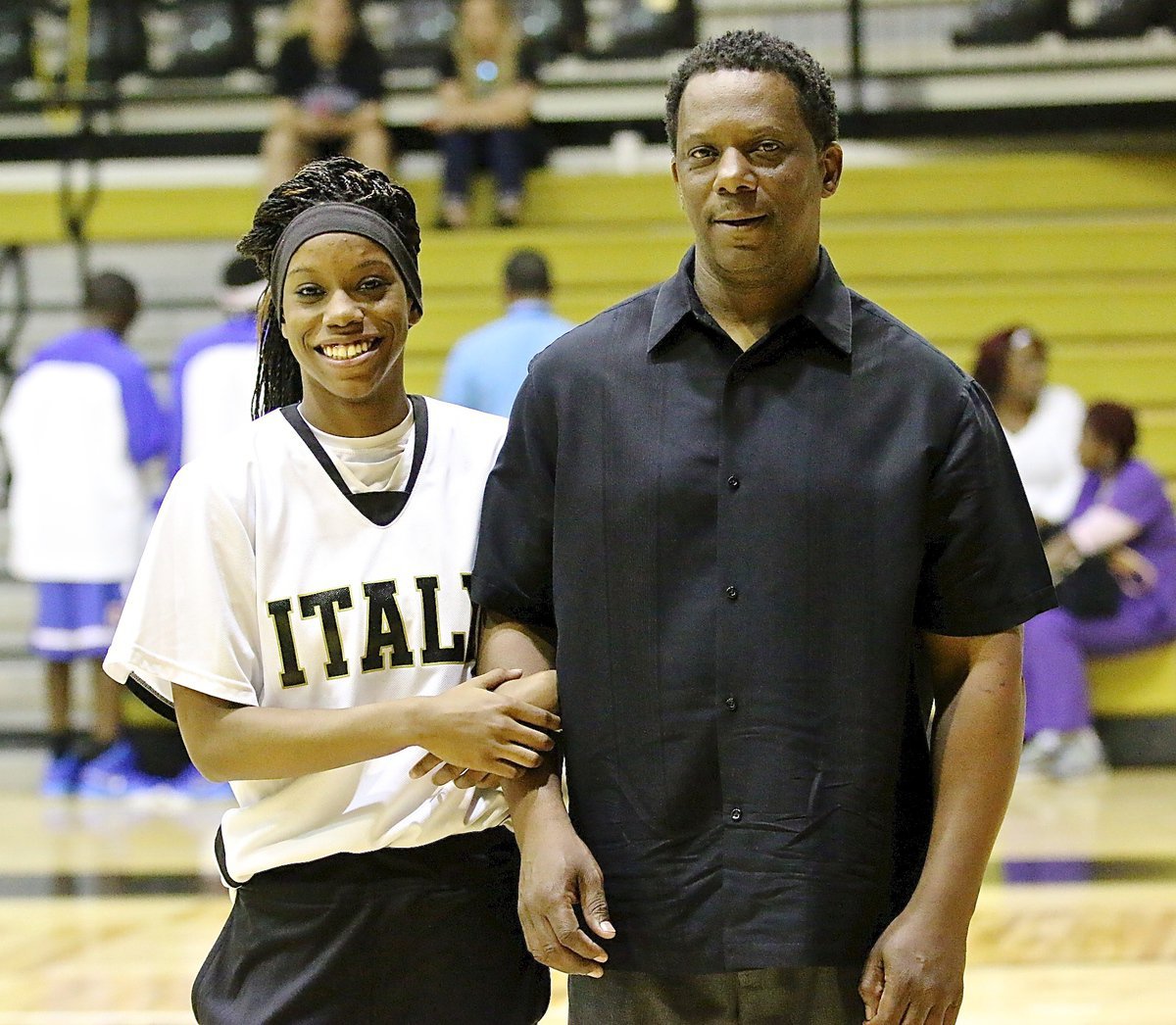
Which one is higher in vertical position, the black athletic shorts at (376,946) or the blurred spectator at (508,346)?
the blurred spectator at (508,346)

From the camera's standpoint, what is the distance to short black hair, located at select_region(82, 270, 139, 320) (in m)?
6.32

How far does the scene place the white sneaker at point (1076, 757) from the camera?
6.22 meters

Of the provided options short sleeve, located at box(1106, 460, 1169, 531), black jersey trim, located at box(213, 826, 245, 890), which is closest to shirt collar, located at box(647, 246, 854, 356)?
black jersey trim, located at box(213, 826, 245, 890)

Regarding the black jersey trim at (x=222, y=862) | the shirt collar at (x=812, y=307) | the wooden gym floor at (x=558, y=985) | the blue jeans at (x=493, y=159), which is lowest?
the wooden gym floor at (x=558, y=985)

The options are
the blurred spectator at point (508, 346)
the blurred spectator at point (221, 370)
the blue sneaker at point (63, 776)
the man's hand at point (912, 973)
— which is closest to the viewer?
the man's hand at point (912, 973)

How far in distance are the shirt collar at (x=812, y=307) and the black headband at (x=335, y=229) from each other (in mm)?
326

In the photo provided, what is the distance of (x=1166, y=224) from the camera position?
789 cm

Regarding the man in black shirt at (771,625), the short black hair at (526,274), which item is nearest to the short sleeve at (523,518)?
the man in black shirt at (771,625)

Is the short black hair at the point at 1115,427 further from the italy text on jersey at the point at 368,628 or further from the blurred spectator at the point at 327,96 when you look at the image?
the italy text on jersey at the point at 368,628

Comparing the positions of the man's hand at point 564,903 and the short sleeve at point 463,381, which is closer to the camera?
the man's hand at point 564,903

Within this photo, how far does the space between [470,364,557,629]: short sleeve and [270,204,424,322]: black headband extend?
0.85 ft

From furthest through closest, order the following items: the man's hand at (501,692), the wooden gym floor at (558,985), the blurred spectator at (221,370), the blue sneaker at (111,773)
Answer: the blue sneaker at (111,773) → the blurred spectator at (221,370) → the wooden gym floor at (558,985) → the man's hand at (501,692)

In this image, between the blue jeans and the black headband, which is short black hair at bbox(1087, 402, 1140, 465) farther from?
the black headband

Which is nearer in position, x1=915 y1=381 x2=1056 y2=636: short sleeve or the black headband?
x1=915 y1=381 x2=1056 y2=636: short sleeve
